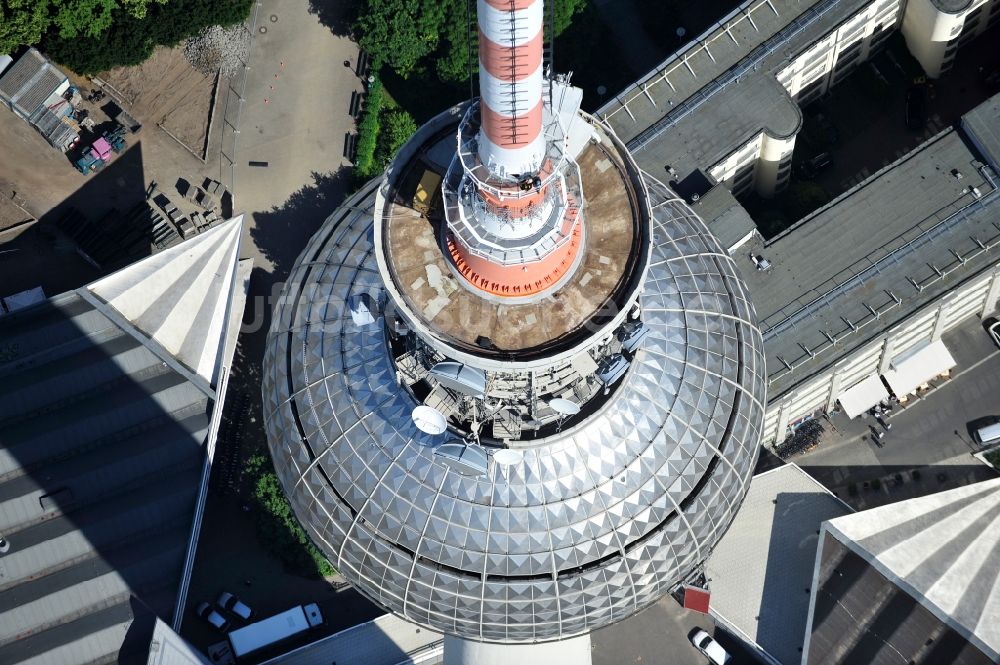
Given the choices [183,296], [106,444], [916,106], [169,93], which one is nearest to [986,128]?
[916,106]

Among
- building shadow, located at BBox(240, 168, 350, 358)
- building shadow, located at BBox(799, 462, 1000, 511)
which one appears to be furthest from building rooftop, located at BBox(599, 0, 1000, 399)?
building shadow, located at BBox(240, 168, 350, 358)

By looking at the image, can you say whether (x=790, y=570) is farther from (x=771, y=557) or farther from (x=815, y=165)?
(x=815, y=165)

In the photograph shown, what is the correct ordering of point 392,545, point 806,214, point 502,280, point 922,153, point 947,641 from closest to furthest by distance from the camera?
point 502,280, point 392,545, point 947,641, point 922,153, point 806,214

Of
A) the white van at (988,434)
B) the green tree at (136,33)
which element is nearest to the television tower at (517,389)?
the white van at (988,434)

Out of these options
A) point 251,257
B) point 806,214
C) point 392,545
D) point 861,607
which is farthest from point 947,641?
point 251,257

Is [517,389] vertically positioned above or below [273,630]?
above

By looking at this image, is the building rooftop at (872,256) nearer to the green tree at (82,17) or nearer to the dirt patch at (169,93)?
the dirt patch at (169,93)

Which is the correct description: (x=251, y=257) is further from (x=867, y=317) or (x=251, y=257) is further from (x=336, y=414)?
(x=867, y=317)
